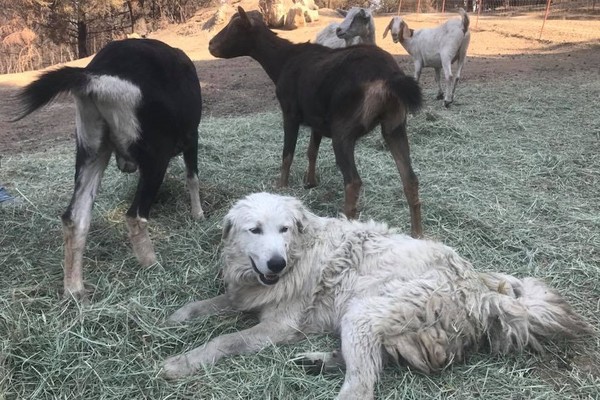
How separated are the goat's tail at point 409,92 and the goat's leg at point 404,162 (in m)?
0.31

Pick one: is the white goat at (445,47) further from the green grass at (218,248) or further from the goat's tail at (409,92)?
the goat's tail at (409,92)

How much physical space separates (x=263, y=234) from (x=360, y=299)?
0.70 meters

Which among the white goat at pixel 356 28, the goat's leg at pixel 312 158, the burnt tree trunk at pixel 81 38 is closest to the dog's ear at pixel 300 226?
the goat's leg at pixel 312 158

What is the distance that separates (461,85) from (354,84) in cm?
860

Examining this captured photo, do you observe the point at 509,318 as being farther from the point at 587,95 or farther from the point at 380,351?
the point at 587,95

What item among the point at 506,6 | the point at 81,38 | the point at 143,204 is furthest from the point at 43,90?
the point at 506,6

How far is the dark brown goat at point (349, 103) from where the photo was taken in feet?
13.8

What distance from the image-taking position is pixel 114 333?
2.99m

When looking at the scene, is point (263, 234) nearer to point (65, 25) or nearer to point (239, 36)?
point (239, 36)

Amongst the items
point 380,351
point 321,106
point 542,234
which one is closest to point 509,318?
point 380,351

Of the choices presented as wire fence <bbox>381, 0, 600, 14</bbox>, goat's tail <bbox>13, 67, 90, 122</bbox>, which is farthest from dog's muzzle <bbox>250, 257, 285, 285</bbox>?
wire fence <bbox>381, 0, 600, 14</bbox>

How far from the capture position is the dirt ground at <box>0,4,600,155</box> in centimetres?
940

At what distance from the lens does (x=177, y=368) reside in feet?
9.12

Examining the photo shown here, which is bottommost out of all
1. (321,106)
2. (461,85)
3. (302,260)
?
(461,85)
